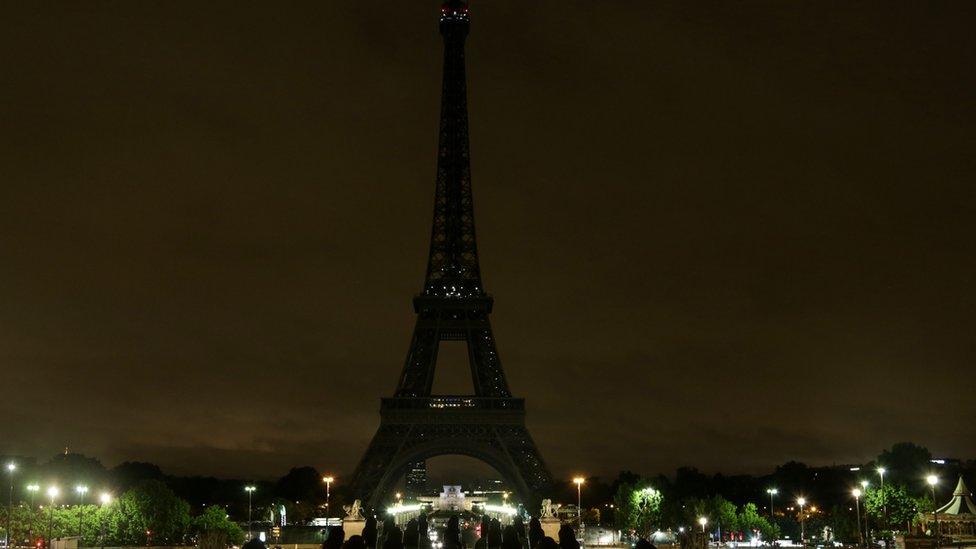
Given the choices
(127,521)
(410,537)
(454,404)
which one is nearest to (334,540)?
(410,537)

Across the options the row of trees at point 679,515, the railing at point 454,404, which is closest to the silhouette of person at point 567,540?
the row of trees at point 679,515

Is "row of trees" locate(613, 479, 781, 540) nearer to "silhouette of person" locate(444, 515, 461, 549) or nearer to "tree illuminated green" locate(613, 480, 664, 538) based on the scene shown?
"tree illuminated green" locate(613, 480, 664, 538)

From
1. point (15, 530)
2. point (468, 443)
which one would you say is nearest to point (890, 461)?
point (468, 443)

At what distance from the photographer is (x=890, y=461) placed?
108 m

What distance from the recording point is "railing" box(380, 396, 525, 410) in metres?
103

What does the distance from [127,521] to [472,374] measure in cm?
4568

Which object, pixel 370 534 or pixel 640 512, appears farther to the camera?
pixel 640 512

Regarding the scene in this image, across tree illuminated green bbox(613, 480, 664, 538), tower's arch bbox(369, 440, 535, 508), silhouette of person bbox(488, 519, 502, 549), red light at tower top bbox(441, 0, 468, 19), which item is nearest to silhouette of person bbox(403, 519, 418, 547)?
silhouette of person bbox(488, 519, 502, 549)

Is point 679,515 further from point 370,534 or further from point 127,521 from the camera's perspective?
point 370,534

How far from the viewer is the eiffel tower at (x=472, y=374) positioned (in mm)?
100188

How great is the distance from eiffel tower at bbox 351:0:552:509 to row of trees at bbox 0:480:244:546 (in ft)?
85.3

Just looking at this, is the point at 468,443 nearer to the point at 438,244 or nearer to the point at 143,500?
the point at 438,244

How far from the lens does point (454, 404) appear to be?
103250 millimetres

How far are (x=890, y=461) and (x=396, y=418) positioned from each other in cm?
5467
